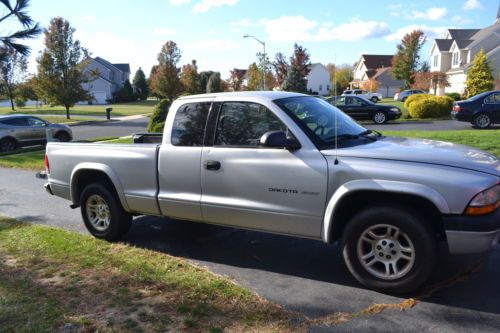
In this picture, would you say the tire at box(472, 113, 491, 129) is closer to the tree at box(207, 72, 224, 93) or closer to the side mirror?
the side mirror

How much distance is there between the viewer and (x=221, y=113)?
522cm

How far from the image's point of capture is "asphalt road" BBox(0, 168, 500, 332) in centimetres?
377

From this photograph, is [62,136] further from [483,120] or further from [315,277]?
[315,277]

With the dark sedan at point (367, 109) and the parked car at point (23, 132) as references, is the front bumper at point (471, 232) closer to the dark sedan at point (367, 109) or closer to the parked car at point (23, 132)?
the parked car at point (23, 132)

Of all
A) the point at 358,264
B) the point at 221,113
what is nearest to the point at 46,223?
the point at 221,113

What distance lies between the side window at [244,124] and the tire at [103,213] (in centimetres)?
180

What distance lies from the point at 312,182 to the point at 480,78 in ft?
129

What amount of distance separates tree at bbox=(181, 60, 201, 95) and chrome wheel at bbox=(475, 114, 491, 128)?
43.4 m

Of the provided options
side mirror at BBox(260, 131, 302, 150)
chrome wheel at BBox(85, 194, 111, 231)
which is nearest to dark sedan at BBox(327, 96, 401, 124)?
chrome wheel at BBox(85, 194, 111, 231)

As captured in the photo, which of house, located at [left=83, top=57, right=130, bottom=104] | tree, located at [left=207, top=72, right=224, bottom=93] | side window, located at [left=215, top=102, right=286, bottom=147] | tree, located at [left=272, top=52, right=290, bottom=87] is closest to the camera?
side window, located at [left=215, top=102, right=286, bottom=147]

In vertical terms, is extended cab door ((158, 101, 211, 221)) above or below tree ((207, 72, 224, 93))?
below

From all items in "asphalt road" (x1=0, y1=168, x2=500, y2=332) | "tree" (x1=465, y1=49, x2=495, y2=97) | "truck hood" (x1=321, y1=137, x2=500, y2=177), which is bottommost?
"asphalt road" (x1=0, y1=168, x2=500, y2=332)

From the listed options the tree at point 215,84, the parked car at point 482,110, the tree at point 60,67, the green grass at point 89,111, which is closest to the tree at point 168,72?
the green grass at point 89,111

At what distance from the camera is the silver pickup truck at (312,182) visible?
3967 mm
